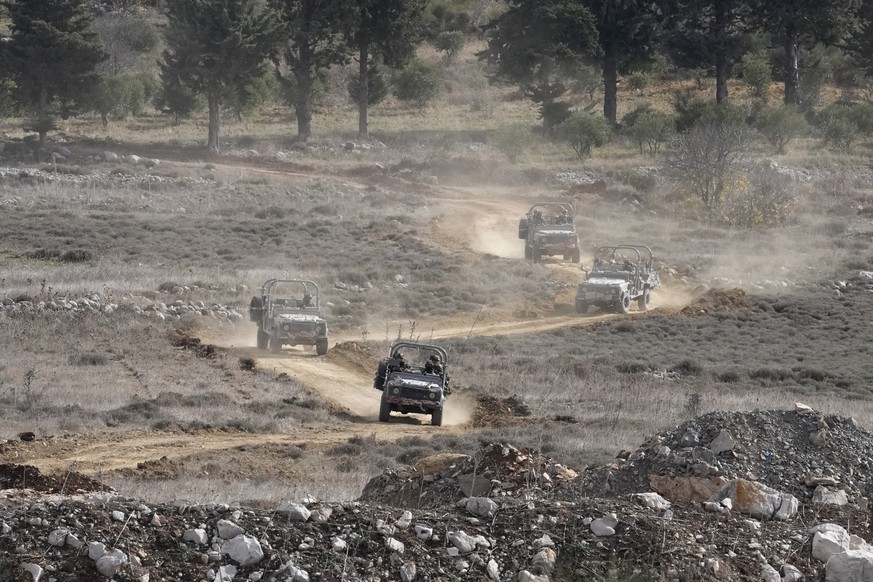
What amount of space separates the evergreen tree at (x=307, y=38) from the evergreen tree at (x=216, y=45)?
1920 millimetres

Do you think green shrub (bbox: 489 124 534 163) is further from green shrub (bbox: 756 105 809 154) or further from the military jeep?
the military jeep

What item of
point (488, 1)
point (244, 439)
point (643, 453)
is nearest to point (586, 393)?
point (244, 439)

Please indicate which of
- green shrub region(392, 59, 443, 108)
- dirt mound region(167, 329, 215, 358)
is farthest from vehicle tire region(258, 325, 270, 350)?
green shrub region(392, 59, 443, 108)

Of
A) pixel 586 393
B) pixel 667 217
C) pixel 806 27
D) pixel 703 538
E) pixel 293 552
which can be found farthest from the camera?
pixel 806 27

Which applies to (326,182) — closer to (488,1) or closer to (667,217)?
(667,217)

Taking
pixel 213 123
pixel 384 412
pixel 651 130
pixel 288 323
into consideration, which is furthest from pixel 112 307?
pixel 651 130

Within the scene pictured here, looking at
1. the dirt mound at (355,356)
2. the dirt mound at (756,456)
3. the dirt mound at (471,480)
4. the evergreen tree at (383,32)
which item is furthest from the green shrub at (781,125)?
the dirt mound at (471,480)

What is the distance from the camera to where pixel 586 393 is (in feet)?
80.0

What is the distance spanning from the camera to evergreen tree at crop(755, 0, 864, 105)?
69750 millimetres

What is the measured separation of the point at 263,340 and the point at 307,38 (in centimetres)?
4321

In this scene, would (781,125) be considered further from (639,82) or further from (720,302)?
(720,302)

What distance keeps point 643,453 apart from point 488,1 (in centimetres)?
9504

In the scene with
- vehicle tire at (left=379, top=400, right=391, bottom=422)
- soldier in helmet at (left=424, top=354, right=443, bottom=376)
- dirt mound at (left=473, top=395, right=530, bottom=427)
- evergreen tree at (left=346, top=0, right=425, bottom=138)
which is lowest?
dirt mound at (left=473, top=395, right=530, bottom=427)

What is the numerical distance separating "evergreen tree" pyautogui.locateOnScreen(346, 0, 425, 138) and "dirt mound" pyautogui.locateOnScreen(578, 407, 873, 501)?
58453 millimetres
